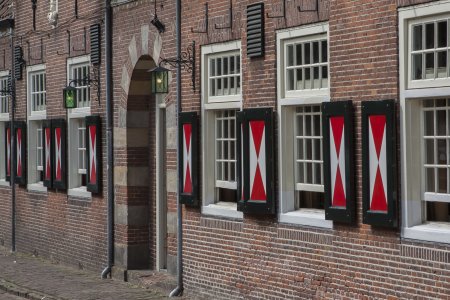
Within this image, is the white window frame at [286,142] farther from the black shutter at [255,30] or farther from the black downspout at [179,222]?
the black downspout at [179,222]

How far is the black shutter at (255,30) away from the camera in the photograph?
13180 millimetres

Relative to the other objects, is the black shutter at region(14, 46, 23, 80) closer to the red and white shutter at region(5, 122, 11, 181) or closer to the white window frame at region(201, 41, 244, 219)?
the red and white shutter at region(5, 122, 11, 181)

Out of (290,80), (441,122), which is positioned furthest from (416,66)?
(290,80)

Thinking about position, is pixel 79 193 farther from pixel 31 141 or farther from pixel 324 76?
pixel 324 76

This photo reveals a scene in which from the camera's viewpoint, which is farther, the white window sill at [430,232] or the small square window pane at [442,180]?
the small square window pane at [442,180]

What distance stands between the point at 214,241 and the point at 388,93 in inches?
167

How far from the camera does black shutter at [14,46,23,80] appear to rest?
22.0 meters

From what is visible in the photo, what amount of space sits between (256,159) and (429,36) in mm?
3387

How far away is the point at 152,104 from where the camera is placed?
56.9 feet

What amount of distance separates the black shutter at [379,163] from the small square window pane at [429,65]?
0.47 meters

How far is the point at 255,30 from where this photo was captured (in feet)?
43.5

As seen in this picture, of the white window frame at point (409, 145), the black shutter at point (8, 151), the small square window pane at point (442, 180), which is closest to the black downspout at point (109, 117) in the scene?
the black shutter at point (8, 151)

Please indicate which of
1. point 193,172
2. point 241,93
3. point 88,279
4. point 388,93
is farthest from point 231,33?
point 88,279

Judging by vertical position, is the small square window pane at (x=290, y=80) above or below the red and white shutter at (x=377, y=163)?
above
